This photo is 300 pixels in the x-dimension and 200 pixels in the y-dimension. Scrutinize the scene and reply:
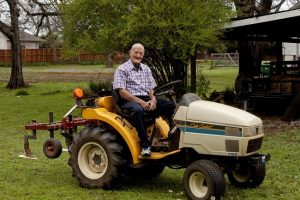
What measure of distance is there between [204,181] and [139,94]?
57.0 inches

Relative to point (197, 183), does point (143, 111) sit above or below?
above

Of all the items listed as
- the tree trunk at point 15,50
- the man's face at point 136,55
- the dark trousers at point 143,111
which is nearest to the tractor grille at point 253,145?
the dark trousers at point 143,111

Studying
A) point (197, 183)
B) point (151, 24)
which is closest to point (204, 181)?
point (197, 183)

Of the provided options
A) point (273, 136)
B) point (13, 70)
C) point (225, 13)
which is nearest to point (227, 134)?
point (273, 136)

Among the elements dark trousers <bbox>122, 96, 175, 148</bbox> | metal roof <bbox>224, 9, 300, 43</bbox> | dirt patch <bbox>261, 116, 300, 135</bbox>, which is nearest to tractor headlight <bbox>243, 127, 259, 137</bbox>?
dark trousers <bbox>122, 96, 175, 148</bbox>

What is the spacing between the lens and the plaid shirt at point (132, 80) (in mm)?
7375

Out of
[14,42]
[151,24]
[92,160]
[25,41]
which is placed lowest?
[92,160]

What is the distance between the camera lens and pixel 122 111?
24.2 ft

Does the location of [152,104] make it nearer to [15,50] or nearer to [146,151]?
[146,151]

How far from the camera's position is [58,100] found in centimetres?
2264

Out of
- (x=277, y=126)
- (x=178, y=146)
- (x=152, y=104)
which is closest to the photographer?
(x=178, y=146)

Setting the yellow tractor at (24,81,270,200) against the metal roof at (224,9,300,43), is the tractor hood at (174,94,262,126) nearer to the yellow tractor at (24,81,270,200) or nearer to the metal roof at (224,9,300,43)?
the yellow tractor at (24,81,270,200)

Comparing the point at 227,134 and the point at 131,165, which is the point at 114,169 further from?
the point at 227,134

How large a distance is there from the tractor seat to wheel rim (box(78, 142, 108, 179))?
52 centimetres
